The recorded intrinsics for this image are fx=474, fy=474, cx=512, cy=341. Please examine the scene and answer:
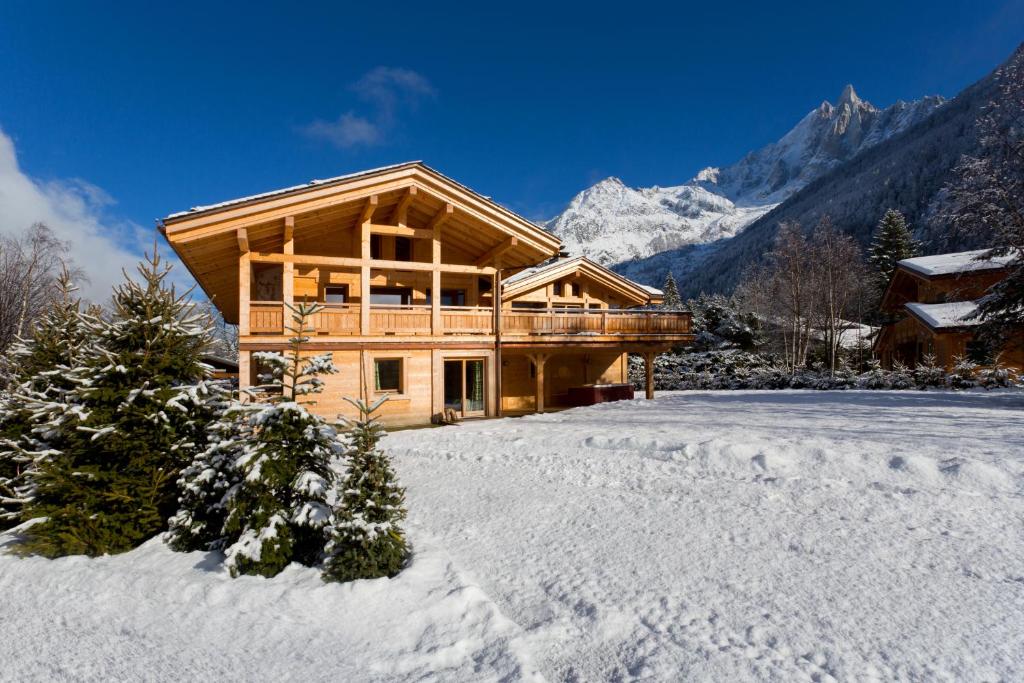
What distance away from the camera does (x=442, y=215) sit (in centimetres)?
1581

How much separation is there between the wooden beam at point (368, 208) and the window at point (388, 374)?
4.54m

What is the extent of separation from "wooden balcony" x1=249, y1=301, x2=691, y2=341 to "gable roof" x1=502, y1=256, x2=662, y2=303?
4751mm

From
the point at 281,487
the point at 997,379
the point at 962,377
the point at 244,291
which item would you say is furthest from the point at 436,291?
the point at 997,379

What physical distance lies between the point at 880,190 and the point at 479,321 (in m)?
108

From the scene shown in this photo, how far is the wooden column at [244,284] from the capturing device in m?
13.7

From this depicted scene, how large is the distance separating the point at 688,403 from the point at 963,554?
12558 mm

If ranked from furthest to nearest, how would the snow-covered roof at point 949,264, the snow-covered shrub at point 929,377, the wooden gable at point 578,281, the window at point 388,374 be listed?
the snow-covered roof at point 949,264
the wooden gable at point 578,281
the snow-covered shrub at point 929,377
the window at point 388,374

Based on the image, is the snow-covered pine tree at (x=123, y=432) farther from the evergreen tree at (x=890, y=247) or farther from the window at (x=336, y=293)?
the evergreen tree at (x=890, y=247)

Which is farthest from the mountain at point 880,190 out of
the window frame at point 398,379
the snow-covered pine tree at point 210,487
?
the snow-covered pine tree at point 210,487

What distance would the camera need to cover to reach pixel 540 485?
27.1 feet

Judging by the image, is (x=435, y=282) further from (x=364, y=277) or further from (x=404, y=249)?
(x=404, y=249)

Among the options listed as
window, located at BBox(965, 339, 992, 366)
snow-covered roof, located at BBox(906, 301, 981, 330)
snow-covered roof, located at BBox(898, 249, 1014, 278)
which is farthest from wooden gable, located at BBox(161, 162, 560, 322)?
snow-covered roof, located at BBox(898, 249, 1014, 278)

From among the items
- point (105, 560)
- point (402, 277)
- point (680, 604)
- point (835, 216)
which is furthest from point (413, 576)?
point (835, 216)

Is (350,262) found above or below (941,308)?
above
